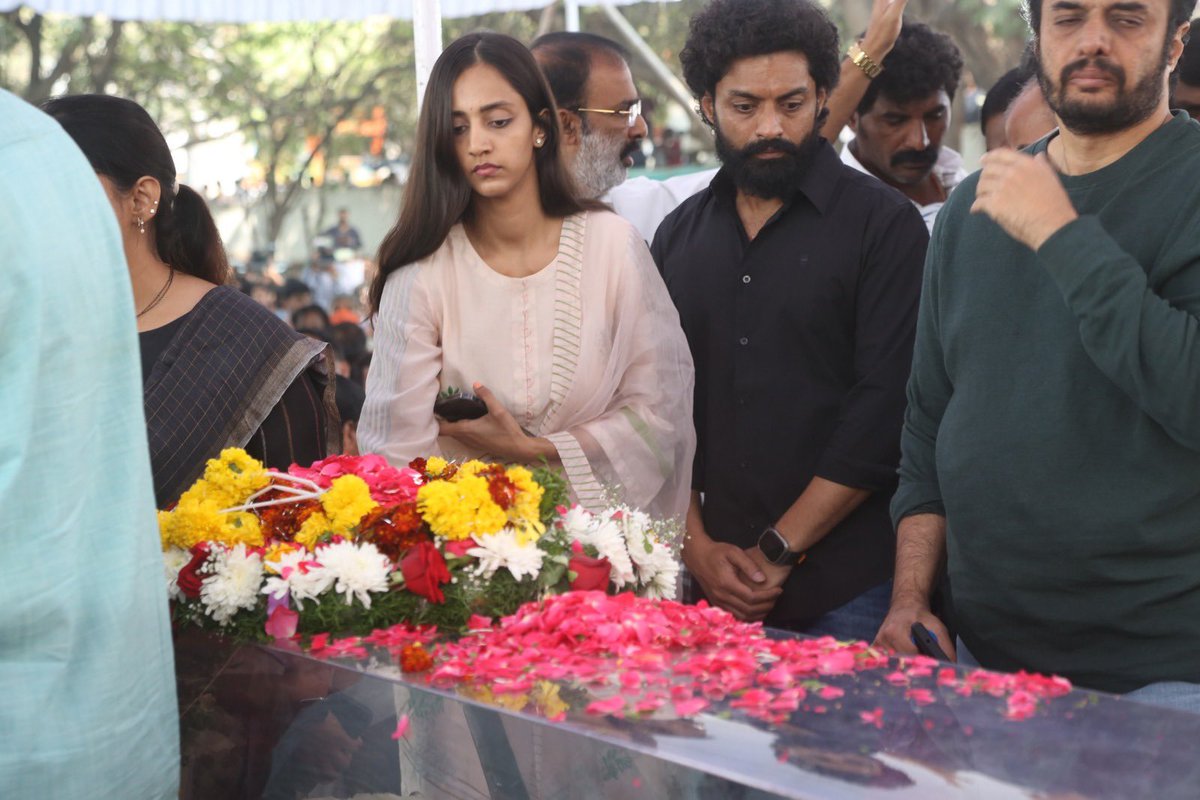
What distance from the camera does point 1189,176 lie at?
2.47 metres

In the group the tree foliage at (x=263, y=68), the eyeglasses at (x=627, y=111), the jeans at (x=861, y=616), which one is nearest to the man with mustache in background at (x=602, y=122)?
the eyeglasses at (x=627, y=111)

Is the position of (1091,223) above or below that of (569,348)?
above

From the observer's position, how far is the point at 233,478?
2799 mm

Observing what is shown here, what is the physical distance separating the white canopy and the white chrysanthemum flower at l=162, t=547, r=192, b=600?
3.50m

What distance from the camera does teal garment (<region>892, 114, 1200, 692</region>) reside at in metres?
2.32

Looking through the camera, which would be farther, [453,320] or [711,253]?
[711,253]

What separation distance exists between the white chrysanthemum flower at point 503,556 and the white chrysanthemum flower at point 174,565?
22.6 inches

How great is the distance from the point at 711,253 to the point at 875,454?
27.6 inches

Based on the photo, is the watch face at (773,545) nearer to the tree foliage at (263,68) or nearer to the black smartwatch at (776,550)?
the black smartwatch at (776,550)

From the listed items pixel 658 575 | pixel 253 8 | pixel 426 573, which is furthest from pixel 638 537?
pixel 253 8

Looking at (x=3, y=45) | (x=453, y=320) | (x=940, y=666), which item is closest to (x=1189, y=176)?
(x=940, y=666)

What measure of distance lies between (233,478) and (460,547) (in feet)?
1.91

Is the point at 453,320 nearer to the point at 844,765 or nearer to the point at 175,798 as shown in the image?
the point at 175,798

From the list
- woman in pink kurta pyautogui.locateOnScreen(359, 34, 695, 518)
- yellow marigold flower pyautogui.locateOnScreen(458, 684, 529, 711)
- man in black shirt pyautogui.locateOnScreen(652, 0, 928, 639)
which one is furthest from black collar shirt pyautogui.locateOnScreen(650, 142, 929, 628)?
yellow marigold flower pyautogui.locateOnScreen(458, 684, 529, 711)
